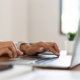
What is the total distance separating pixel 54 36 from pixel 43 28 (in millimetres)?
284

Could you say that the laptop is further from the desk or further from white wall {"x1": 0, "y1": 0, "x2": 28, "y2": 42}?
white wall {"x1": 0, "y1": 0, "x2": 28, "y2": 42}

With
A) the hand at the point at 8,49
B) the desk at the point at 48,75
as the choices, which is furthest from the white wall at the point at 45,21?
the desk at the point at 48,75

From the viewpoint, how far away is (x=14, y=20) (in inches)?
96.9

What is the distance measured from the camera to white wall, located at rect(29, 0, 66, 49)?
9.12ft

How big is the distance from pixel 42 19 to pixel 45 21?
8cm

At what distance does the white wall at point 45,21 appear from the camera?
2779 mm

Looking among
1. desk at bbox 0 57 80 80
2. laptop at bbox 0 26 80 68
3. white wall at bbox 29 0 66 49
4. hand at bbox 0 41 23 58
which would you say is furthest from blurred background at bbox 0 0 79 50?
desk at bbox 0 57 80 80

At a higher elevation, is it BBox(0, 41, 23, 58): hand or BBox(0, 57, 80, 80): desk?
BBox(0, 57, 80, 80): desk

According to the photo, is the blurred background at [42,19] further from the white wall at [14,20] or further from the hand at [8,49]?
the hand at [8,49]

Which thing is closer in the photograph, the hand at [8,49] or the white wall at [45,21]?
the hand at [8,49]

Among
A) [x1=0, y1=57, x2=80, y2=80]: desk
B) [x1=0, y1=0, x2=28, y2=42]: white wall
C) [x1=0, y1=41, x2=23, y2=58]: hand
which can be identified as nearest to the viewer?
[x1=0, y1=57, x2=80, y2=80]: desk

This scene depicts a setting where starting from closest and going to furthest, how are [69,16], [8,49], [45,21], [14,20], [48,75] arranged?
[48,75] → [8,49] → [14,20] → [69,16] → [45,21]

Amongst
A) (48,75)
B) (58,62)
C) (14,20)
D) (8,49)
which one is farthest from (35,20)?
(48,75)

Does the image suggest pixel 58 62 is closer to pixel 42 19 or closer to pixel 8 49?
pixel 8 49
